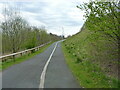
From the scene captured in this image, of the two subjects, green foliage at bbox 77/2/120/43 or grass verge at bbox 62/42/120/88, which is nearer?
grass verge at bbox 62/42/120/88

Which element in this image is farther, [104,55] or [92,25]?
[104,55]

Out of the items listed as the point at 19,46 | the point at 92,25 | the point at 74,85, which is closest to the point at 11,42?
the point at 19,46

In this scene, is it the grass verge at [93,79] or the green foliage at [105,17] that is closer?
the grass verge at [93,79]

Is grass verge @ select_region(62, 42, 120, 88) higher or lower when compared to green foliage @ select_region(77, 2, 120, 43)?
lower

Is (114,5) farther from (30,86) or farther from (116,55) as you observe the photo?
(30,86)

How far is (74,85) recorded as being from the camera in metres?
6.49

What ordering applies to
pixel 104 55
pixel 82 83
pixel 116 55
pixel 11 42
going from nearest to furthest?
pixel 82 83
pixel 116 55
pixel 104 55
pixel 11 42

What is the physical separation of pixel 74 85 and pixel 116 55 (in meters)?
4.57

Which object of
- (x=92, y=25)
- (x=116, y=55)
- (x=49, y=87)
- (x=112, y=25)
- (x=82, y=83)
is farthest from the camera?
(x=116, y=55)

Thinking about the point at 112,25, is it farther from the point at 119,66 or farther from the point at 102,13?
the point at 119,66

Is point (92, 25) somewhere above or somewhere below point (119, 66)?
above

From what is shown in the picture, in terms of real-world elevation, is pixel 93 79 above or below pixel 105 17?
below

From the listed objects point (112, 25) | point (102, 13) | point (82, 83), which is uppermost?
point (102, 13)

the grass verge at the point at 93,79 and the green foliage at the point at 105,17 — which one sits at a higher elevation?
the green foliage at the point at 105,17
